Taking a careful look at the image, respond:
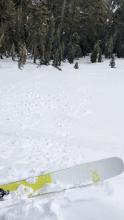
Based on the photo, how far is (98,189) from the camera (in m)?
5.08

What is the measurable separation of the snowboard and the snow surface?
0.53 feet

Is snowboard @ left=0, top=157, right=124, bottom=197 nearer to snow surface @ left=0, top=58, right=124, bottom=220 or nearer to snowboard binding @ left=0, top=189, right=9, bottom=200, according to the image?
snowboard binding @ left=0, top=189, right=9, bottom=200

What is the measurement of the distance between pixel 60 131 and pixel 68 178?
293cm

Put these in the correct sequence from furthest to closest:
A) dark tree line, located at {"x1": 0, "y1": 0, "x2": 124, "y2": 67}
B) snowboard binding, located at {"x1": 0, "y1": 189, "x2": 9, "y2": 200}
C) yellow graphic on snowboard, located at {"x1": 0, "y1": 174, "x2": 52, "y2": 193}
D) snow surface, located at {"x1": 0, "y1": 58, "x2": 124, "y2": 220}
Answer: dark tree line, located at {"x1": 0, "y1": 0, "x2": 124, "y2": 67}
yellow graphic on snowboard, located at {"x1": 0, "y1": 174, "x2": 52, "y2": 193}
snowboard binding, located at {"x1": 0, "y1": 189, "x2": 9, "y2": 200}
snow surface, located at {"x1": 0, "y1": 58, "x2": 124, "y2": 220}

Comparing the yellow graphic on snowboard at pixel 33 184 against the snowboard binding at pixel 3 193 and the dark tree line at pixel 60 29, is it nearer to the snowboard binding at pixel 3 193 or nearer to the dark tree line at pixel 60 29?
the snowboard binding at pixel 3 193

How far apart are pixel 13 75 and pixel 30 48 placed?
166 inches

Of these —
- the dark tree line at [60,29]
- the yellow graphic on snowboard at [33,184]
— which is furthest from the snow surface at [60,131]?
the dark tree line at [60,29]

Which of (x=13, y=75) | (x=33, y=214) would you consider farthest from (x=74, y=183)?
(x=13, y=75)

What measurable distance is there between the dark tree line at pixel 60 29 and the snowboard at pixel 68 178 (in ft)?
34.9

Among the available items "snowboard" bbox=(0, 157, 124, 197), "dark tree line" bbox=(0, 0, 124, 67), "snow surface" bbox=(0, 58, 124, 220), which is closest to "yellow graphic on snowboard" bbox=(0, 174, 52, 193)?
"snowboard" bbox=(0, 157, 124, 197)

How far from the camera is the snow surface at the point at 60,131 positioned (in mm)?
4449

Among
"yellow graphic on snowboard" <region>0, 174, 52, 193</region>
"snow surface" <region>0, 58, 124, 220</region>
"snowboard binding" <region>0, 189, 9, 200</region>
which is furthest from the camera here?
"yellow graphic on snowboard" <region>0, 174, 52, 193</region>

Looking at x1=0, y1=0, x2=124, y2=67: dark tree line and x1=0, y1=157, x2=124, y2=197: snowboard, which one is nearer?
x1=0, y1=157, x2=124, y2=197: snowboard

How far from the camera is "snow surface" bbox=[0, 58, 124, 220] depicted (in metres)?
4.45
